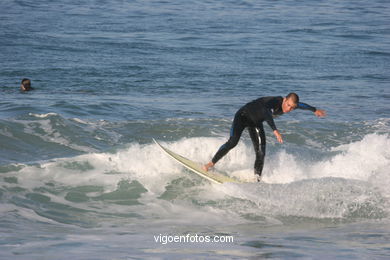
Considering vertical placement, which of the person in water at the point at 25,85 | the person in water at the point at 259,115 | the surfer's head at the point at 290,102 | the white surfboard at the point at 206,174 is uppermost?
the surfer's head at the point at 290,102

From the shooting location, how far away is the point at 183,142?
11.5 m

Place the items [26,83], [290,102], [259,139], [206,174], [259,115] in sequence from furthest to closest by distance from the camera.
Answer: [26,83], [206,174], [259,139], [259,115], [290,102]

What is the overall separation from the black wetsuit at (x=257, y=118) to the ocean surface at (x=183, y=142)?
640 millimetres

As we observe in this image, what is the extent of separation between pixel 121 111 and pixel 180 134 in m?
2.40

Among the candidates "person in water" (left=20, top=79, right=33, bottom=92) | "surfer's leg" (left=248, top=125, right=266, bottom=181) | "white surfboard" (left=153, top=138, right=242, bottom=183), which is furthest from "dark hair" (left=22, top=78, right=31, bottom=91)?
"surfer's leg" (left=248, top=125, right=266, bottom=181)

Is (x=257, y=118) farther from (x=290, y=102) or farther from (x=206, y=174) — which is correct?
(x=206, y=174)

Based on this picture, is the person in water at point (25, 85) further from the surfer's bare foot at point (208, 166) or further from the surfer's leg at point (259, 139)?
the surfer's leg at point (259, 139)

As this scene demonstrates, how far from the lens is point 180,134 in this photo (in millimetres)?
13617

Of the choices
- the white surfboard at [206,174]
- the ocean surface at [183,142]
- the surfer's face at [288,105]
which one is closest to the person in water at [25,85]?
the ocean surface at [183,142]

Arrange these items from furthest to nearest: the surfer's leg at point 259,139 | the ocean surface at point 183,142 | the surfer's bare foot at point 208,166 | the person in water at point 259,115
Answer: the surfer's bare foot at point 208,166
the surfer's leg at point 259,139
the person in water at point 259,115
the ocean surface at point 183,142

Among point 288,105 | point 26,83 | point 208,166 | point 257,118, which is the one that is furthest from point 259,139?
point 26,83

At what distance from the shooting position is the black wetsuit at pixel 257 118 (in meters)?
9.03

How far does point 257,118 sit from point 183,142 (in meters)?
2.73

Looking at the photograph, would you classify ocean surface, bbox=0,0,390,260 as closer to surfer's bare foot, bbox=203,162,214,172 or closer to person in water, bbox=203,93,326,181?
surfer's bare foot, bbox=203,162,214,172
